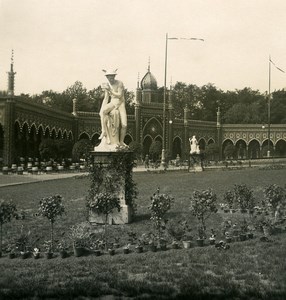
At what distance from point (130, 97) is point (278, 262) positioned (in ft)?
196

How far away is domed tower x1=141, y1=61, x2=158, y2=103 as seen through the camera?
5967 cm

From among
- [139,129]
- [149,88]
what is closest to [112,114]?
[139,129]

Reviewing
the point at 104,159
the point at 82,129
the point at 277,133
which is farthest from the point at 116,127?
the point at 277,133

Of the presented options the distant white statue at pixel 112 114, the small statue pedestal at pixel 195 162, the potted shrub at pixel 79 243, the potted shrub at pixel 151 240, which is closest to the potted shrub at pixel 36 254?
the potted shrub at pixel 79 243

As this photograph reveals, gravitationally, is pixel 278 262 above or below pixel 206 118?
below

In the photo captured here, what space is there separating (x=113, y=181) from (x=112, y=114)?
6.22 ft

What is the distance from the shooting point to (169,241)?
34.9 ft

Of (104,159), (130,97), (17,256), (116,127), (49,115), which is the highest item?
(130,97)

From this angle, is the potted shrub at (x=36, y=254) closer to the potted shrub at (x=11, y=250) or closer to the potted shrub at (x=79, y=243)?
the potted shrub at (x=11, y=250)

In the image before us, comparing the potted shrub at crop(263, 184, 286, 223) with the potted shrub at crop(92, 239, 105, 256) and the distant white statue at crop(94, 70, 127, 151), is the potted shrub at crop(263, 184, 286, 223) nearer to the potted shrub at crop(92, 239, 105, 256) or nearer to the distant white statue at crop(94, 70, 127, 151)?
the distant white statue at crop(94, 70, 127, 151)

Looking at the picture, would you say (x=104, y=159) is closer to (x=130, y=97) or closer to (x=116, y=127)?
(x=116, y=127)

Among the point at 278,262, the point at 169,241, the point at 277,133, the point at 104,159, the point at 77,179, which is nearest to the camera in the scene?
the point at 278,262

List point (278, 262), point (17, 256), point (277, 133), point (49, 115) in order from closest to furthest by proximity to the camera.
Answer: point (278, 262), point (17, 256), point (49, 115), point (277, 133)

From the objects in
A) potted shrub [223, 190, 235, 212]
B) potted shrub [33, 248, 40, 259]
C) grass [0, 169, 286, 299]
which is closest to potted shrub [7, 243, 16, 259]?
grass [0, 169, 286, 299]
